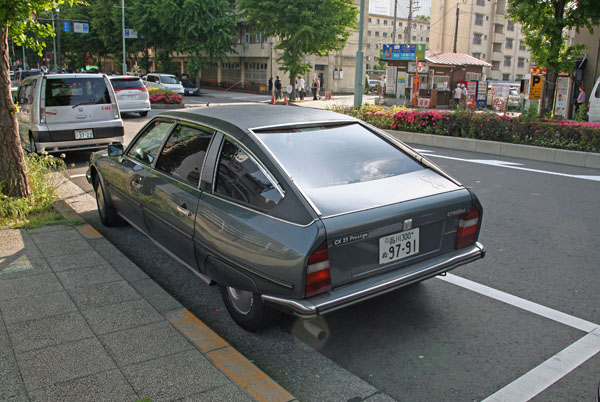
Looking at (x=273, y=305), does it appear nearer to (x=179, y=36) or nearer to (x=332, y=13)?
(x=332, y=13)

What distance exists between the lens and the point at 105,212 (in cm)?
621

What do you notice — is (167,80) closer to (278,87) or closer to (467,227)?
(278,87)

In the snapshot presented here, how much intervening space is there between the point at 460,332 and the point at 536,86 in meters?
15.5

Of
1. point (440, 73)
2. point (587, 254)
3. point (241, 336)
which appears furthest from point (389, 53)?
point (241, 336)

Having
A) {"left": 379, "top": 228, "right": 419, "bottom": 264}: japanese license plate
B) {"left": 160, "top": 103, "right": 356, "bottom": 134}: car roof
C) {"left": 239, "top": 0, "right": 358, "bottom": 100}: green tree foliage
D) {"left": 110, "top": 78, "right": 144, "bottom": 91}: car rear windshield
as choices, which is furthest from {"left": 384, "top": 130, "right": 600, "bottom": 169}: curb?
{"left": 239, "top": 0, "right": 358, "bottom": 100}: green tree foliage

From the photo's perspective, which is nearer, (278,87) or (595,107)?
(595,107)

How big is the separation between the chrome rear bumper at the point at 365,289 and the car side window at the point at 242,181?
0.66 meters

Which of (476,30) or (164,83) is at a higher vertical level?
(476,30)

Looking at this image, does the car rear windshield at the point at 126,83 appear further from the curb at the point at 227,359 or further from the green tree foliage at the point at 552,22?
the curb at the point at 227,359

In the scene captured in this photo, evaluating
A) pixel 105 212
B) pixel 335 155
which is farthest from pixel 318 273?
pixel 105 212

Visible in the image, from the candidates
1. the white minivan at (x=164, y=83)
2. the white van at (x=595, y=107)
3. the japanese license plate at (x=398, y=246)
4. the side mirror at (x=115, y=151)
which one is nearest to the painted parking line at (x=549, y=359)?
the japanese license plate at (x=398, y=246)

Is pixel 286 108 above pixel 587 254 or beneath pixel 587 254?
above

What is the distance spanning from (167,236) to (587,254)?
427 centimetres

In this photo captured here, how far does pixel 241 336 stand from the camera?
3.86 metres
